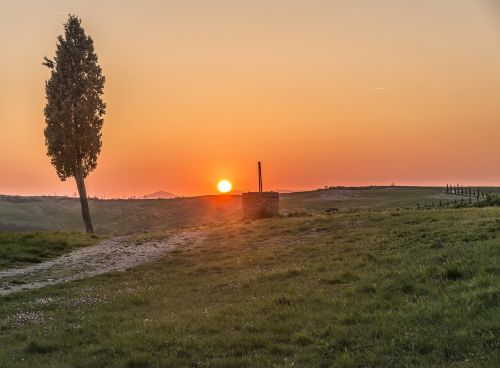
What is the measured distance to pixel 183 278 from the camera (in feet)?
65.2

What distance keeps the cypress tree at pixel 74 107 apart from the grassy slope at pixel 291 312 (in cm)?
2791

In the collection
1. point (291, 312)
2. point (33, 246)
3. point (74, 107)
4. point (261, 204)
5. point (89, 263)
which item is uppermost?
point (74, 107)

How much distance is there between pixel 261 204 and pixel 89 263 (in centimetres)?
2418

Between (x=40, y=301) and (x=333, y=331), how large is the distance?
10.7m

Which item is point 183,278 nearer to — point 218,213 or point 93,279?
point 93,279

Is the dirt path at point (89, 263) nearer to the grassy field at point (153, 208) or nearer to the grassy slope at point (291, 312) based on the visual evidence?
the grassy slope at point (291, 312)

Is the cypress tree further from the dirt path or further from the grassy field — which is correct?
the grassy field

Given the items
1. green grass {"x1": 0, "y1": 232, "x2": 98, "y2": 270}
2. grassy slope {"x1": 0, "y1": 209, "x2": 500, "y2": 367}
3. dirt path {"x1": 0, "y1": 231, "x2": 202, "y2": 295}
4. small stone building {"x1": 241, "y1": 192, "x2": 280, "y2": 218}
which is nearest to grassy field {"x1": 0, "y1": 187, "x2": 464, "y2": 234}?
small stone building {"x1": 241, "y1": 192, "x2": 280, "y2": 218}

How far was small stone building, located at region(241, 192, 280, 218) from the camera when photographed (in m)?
48.9

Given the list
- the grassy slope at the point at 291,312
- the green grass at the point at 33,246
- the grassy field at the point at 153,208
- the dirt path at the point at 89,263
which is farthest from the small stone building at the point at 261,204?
the grassy field at the point at 153,208

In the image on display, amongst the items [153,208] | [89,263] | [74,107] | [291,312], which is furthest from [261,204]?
[153,208]

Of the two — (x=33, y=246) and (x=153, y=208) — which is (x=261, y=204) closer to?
(x=33, y=246)

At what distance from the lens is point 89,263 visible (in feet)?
88.2

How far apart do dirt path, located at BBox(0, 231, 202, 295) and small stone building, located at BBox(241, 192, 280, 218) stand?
11.5 m
